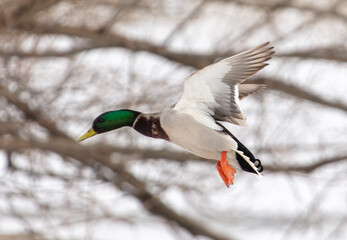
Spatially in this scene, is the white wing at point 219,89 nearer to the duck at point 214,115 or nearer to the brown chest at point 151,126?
the duck at point 214,115

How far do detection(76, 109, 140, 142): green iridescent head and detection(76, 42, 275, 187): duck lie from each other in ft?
0.88

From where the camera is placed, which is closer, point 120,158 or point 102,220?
point 102,220

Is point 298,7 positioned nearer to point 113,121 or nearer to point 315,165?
point 315,165

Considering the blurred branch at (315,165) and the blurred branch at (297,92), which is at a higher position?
the blurred branch at (297,92)

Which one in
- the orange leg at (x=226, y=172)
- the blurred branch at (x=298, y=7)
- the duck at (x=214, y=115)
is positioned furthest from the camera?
the blurred branch at (x=298, y=7)

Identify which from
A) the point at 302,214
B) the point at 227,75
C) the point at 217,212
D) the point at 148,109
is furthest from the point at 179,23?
the point at 227,75

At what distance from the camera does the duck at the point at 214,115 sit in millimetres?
5516

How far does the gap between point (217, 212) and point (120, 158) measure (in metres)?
1.11

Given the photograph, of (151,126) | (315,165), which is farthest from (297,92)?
(151,126)

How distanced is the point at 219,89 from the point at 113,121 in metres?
0.78

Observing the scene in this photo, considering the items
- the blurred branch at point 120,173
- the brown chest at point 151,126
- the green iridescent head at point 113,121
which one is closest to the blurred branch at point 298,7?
the blurred branch at point 120,173

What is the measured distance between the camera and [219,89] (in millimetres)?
5645

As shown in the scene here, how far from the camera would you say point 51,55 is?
8578 mm

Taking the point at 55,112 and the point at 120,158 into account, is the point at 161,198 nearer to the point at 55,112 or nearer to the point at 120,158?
the point at 120,158
